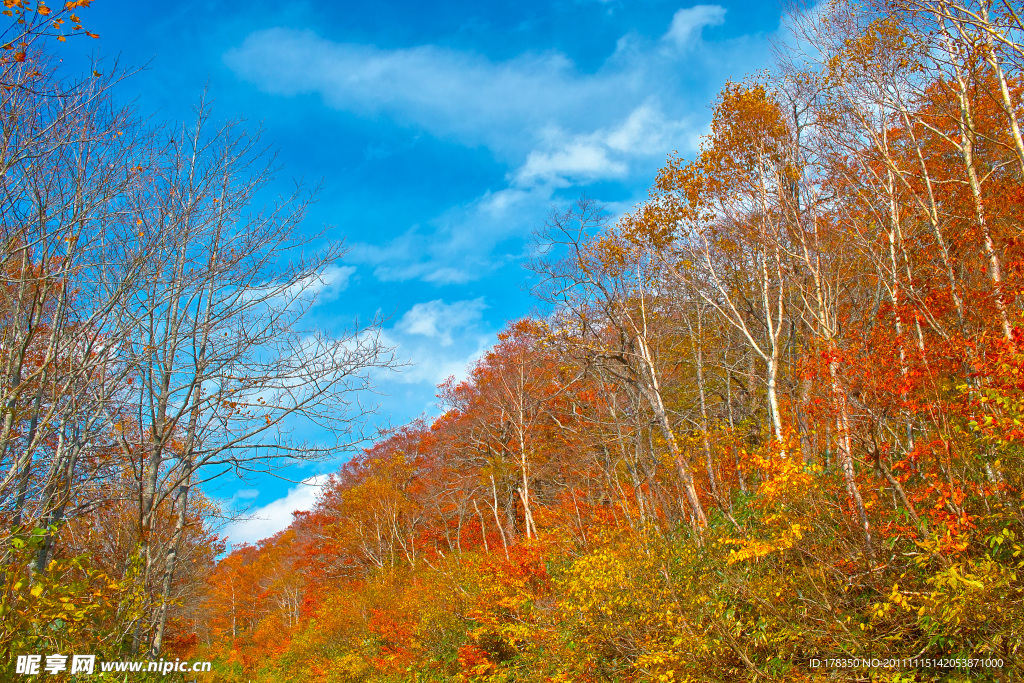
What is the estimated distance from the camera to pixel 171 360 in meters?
5.99

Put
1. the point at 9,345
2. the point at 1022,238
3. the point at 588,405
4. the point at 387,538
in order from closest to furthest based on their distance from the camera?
the point at 9,345
the point at 1022,238
the point at 588,405
the point at 387,538

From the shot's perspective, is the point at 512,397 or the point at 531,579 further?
the point at 512,397

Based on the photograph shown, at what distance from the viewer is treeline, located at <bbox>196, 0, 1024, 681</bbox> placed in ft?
17.8

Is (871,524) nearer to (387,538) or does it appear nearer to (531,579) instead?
(531,579)

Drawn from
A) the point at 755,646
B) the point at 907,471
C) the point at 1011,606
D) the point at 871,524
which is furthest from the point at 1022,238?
the point at 755,646

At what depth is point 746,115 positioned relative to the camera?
11.9m

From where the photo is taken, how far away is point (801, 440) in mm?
8984

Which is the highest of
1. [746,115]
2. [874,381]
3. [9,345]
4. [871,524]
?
[746,115]

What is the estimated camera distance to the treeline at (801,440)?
543cm

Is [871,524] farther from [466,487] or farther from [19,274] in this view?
[466,487]

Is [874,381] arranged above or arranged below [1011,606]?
above

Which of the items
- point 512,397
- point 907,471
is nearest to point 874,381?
point 907,471

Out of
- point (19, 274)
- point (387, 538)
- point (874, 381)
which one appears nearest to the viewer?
point (19, 274)

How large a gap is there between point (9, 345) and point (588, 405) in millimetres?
14903
